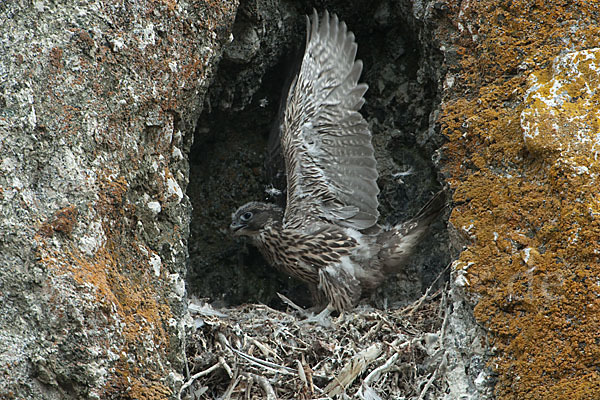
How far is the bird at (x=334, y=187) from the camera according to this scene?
468cm

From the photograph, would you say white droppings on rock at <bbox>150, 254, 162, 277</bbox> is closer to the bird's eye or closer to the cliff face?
the cliff face

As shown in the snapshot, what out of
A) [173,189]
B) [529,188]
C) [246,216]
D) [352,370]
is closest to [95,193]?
[173,189]

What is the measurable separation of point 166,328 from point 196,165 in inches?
94.8

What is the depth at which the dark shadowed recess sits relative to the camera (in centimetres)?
474

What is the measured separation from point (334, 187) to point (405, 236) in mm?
532

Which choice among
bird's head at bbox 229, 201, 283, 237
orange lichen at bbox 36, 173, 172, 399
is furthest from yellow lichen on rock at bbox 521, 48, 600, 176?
Answer: bird's head at bbox 229, 201, 283, 237

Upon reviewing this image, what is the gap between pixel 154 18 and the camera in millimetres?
3178

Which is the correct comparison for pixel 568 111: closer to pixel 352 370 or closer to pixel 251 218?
pixel 352 370

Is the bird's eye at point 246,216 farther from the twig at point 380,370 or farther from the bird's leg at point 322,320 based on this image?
the twig at point 380,370

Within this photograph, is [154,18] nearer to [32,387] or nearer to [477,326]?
[32,387]

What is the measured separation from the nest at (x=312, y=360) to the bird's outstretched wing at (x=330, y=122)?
3.52 feet

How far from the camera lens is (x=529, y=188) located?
292 cm

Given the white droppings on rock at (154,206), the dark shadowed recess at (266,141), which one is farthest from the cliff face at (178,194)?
the dark shadowed recess at (266,141)

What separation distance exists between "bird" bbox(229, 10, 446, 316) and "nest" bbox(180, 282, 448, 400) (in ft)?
2.21
